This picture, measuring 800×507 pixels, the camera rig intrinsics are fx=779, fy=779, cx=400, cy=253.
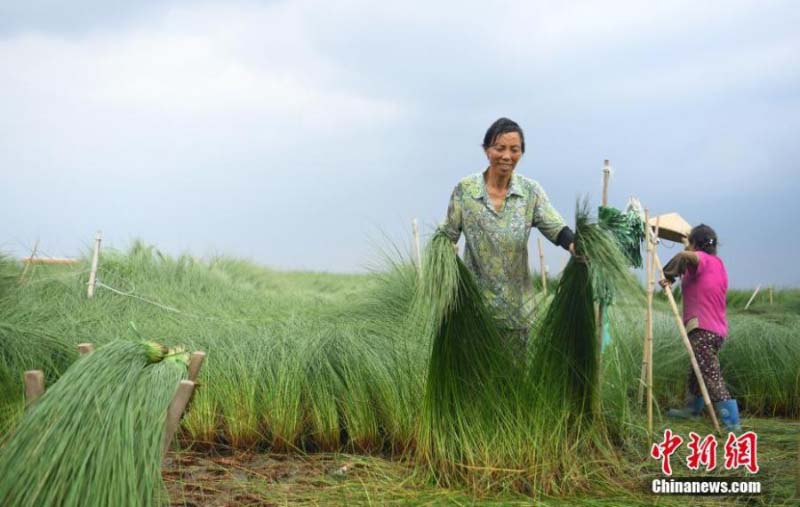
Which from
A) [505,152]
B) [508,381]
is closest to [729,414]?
[508,381]

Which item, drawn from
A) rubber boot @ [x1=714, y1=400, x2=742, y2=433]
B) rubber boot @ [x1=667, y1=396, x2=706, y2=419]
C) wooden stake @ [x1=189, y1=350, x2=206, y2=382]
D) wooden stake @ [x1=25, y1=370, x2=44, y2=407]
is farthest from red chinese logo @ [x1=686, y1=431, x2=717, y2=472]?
wooden stake @ [x1=25, y1=370, x2=44, y2=407]

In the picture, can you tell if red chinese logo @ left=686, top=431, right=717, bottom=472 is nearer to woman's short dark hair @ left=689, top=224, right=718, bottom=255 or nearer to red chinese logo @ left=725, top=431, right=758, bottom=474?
red chinese logo @ left=725, top=431, right=758, bottom=474

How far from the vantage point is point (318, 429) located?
4410 millimetres

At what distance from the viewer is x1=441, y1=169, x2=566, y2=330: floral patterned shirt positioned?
11.7 ft

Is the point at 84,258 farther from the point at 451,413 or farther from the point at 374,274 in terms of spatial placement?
the point at 451,413

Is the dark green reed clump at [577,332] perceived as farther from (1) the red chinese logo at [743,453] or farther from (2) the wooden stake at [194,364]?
(2) the wooden stake at [194,364]

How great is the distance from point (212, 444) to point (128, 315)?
156 inches

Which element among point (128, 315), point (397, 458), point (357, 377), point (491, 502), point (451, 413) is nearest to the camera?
point (491, 502)

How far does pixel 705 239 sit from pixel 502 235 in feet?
7.61

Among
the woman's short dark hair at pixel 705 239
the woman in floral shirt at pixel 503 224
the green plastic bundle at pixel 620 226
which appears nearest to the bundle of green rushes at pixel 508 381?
the woman in floral shirt at pixel 503 224

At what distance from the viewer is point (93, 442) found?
8.31 ft

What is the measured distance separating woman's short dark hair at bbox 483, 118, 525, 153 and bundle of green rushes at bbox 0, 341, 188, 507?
1.75 m

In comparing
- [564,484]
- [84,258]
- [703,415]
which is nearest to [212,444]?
[564,484]

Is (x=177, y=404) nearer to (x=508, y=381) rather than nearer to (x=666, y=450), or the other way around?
(x=508, y=381)
